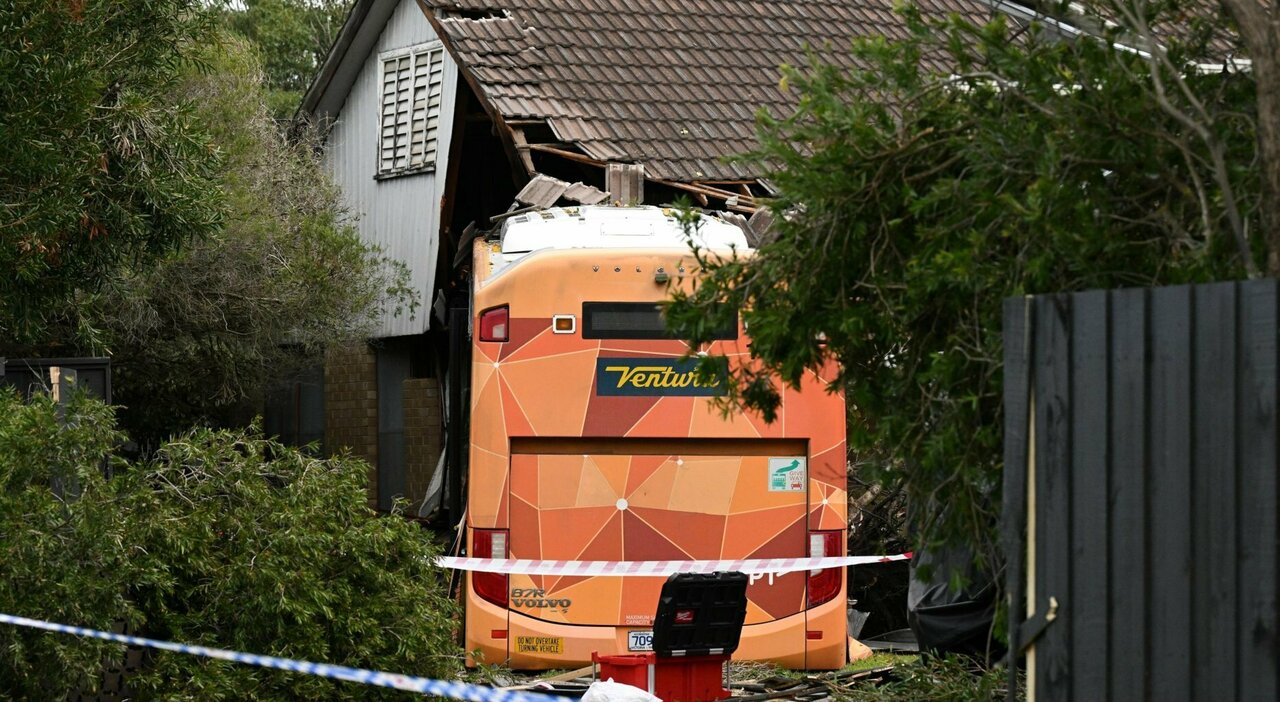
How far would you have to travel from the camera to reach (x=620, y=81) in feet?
73.5

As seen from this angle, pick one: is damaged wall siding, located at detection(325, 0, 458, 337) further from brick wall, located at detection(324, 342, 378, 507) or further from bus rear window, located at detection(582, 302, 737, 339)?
bus rear window, located at detection(582, 302, 737, 339)

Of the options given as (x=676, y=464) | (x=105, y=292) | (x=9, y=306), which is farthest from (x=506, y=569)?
(x=105, y=292)

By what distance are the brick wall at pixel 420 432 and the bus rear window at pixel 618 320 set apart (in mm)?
12006

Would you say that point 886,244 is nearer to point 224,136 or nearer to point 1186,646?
point 1186,646

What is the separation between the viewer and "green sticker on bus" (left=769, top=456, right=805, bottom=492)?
12.1 m

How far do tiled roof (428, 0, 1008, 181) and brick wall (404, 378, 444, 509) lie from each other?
5.05 m

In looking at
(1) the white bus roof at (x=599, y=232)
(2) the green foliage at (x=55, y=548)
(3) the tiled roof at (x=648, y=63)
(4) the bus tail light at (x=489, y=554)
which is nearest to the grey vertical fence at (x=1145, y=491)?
(2) the green foliage at (x=55, y=548)

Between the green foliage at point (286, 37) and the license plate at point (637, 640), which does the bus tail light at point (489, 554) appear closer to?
the license plate at point (637, 640)

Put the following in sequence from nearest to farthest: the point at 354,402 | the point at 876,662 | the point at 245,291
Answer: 1. the point at 876,662
2. the point at 245,291
3. the point at 354,402

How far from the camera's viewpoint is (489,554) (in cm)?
1177

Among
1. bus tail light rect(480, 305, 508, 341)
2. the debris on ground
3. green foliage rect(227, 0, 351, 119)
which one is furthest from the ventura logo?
green foliage rect(227, 0, 351, 119)

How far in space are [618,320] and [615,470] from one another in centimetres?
110

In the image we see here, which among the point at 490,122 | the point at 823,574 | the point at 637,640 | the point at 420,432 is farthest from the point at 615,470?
the point at 420,432

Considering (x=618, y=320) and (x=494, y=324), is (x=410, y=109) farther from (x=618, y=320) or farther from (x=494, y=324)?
(x=618, y=320)
